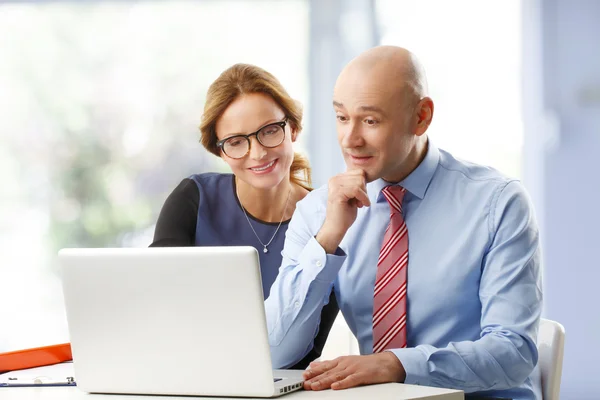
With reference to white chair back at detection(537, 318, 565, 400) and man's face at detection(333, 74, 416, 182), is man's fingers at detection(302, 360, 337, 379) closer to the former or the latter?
man's face at detection(333, 74, 416, 182)

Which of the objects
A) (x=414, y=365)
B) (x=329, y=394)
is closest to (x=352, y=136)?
(x=414, y=365)

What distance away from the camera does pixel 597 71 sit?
3832 mm

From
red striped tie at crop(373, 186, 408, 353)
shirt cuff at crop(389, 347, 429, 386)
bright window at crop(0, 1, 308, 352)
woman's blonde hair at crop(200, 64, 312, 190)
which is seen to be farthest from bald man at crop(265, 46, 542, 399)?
bright window at crop(0, 1, 308, 352)

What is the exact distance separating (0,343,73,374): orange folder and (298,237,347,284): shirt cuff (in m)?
0.64

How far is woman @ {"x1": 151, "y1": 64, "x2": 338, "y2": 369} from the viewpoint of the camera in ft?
8.32

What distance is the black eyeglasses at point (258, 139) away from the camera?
2531mm

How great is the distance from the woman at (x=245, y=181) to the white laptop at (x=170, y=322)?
1014 millimetres

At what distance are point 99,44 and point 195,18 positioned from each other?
55 cm

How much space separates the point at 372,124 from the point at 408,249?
31cm

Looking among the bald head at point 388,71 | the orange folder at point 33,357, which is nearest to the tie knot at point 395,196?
the bald head at point 388,71

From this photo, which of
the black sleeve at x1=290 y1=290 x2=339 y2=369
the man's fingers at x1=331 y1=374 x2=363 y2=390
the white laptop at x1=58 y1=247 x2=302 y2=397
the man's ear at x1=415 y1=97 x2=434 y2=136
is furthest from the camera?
the black sleeve at x1=290 y1=290 x2=339 y2=369

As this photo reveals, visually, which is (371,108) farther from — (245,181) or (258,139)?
(245,181)

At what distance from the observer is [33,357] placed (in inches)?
74.1

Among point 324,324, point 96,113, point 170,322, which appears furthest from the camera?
point 96,113
